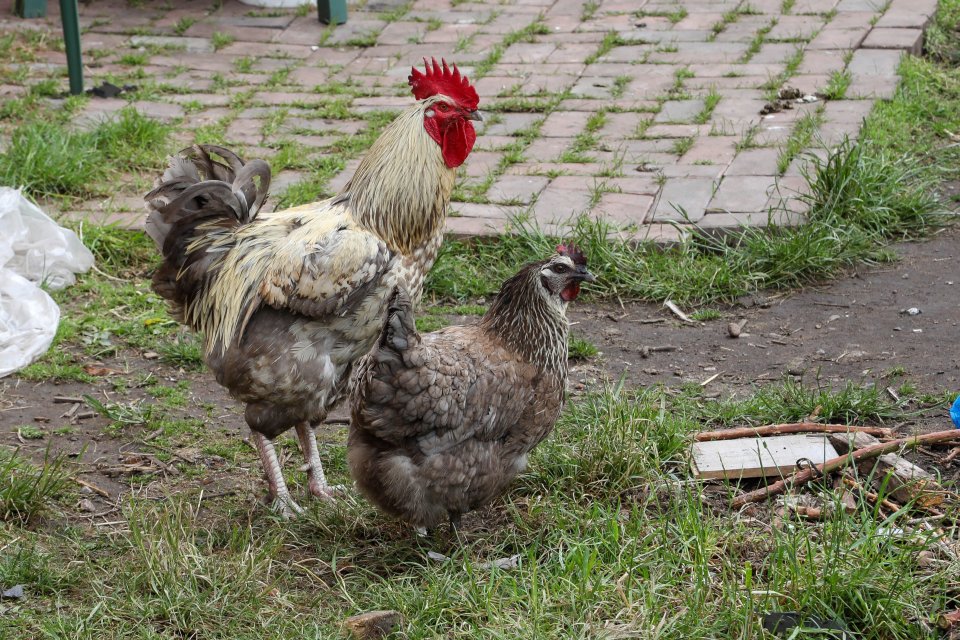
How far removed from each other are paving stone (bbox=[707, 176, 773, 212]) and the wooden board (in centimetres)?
226

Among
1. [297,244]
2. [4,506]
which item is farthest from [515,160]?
[4,506]

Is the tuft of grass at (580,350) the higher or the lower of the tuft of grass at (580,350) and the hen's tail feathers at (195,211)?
the lower

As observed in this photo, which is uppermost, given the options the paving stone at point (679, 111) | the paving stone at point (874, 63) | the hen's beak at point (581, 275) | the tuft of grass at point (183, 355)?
the hen's beak at point (581, 275)

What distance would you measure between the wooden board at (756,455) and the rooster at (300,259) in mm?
1323

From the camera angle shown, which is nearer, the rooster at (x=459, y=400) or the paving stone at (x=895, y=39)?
the rooster at (x=459, y=400)

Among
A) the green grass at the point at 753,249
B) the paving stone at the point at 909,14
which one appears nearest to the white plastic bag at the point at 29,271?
the green grass at the point at 753,249

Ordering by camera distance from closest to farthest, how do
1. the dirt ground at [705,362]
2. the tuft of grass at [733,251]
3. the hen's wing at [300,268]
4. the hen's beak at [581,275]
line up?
1. the hen's wing at [300,268]
2. the hen's beak at [581,275]
3. the dirt ground at [705,362]
4. the tuft of grass at [733,251]

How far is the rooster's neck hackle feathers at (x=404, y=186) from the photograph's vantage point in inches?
174

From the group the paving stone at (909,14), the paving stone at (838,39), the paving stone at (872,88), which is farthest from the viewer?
the paving stone at (909,14)

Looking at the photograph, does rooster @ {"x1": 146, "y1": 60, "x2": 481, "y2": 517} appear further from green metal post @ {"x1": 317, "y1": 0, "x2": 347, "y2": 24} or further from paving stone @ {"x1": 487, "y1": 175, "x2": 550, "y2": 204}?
green metal post @ {"x1": 317, "y1": 0, "x2": 347, "y2": 24}

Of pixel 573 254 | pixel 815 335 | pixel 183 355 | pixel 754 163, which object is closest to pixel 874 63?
pixel 754 163

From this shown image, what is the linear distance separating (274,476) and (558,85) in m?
4.84

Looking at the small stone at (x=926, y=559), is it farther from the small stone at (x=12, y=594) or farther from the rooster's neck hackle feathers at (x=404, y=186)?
the small stone at (x=12, y=594)

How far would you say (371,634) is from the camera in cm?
350
